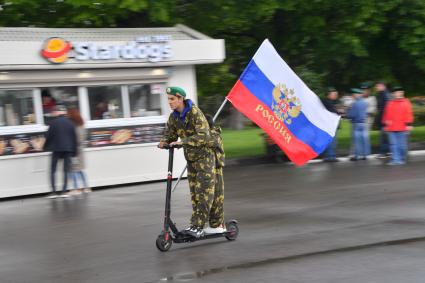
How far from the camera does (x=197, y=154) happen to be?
7633 millimetres

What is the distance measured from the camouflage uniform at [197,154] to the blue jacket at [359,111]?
10293mm

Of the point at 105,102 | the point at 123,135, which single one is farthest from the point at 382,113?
the point at 105,102

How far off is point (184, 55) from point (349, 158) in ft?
17.7

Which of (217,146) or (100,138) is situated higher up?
(217,146)

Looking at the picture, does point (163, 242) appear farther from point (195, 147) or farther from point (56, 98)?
point (56, 98)

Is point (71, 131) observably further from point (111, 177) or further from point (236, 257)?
point (236, 257)

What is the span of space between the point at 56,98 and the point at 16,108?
0.81 metres

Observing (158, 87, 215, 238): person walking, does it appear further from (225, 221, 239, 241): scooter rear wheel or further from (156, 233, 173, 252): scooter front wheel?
(225, 221, 239, 241): scooter rear wheel

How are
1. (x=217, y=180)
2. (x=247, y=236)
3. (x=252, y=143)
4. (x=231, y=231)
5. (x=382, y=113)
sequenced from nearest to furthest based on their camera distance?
(x=217, y=180), (x=231, y=231), (x=247, y=236), (x=382, y=113), (x=252, y=143)

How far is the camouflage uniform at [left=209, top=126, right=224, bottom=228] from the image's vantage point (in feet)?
25.5

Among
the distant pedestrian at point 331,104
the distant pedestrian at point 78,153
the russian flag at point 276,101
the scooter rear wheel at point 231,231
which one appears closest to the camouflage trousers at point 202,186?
the scooter rear wheel at point 231,231

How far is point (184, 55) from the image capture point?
49.3ft

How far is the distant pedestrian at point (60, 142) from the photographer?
13.0m

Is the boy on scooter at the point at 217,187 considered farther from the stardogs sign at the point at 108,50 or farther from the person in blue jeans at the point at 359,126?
the person in blue jeans at the point at 359,126
